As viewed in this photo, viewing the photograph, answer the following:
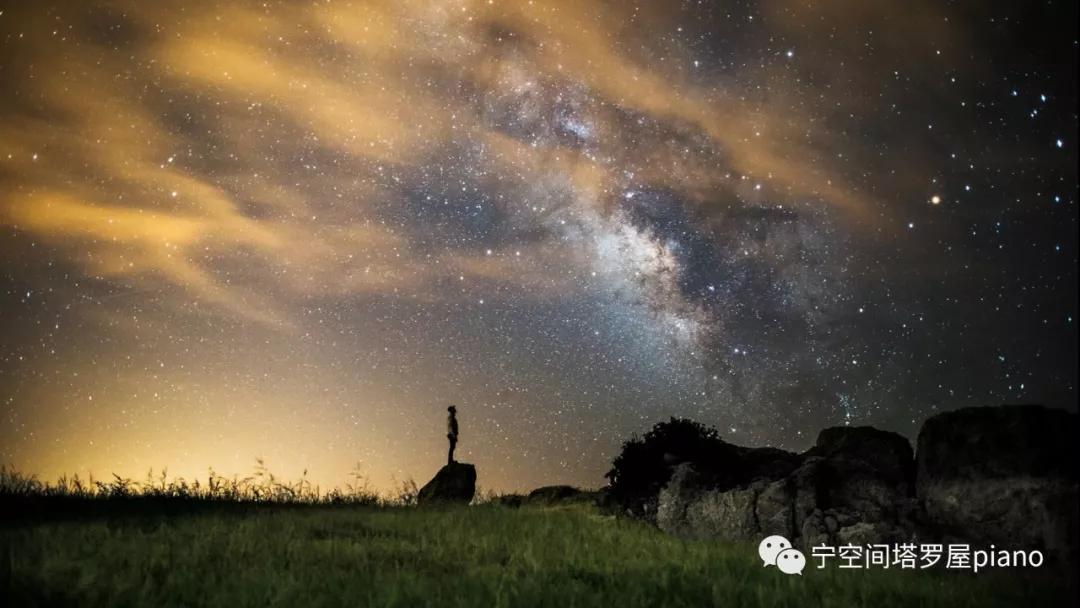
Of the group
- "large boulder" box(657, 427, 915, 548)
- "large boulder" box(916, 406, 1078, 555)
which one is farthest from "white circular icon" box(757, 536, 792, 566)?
"large boulder" box(916, 406, 1078, 555)

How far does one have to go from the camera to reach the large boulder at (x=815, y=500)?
47.1 feet

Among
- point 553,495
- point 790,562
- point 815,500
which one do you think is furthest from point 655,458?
point 790,562

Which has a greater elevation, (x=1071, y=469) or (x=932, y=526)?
(x=1071, y=469)

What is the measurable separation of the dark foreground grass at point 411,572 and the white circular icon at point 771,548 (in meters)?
0.25

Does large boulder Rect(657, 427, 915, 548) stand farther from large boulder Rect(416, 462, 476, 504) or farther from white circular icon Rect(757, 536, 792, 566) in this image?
large boulder Rect(416, 462, 476, 504)

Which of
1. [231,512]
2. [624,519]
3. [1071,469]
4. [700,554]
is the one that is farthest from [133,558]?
[1071,469]

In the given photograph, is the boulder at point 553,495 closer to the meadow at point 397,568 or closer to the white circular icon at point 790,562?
the meadow at point 397,568

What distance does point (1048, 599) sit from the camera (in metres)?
9.80

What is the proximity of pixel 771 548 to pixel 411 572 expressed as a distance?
20.6 ft

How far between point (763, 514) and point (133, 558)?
34.2ft

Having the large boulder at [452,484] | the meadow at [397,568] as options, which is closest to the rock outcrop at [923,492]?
the meadow at [397,568]

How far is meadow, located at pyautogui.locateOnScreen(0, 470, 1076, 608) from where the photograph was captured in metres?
8.11

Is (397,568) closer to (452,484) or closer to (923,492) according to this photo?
(923,492)

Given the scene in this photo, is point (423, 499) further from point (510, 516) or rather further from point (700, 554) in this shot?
point (700, 554)
